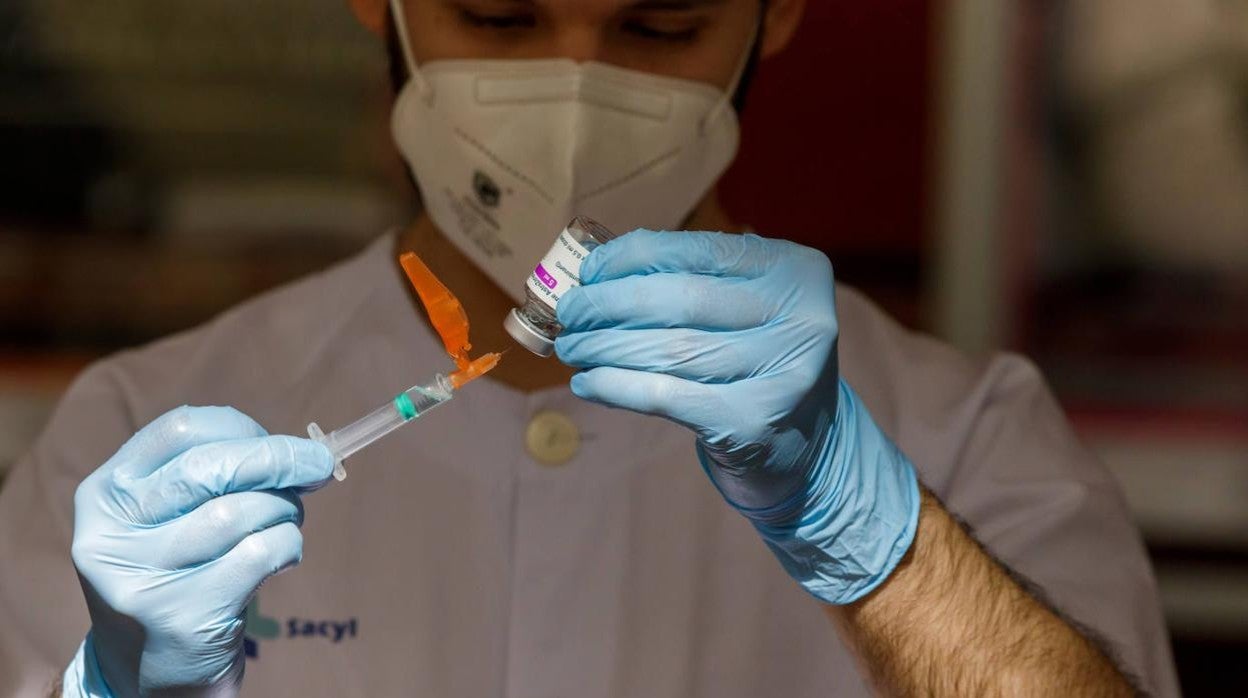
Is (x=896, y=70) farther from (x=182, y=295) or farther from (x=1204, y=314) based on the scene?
(x=182, y=295)

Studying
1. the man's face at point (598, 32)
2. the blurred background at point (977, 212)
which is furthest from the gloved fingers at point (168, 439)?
the blurred background at point (977, 212)

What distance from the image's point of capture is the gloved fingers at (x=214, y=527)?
0.97m

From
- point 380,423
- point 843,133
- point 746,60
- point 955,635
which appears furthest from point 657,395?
point 843,133

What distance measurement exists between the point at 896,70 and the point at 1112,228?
711 mm

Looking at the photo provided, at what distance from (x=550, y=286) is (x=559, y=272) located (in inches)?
0.5

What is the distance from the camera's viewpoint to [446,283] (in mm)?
1344

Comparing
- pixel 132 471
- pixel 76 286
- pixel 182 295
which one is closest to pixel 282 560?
pixel 132 471

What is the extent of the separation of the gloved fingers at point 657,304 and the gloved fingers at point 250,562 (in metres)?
0.26

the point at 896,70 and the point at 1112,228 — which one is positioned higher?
the point at 896,70

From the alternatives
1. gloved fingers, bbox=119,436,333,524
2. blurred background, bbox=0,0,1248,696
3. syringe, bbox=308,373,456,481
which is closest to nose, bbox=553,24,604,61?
syringe, bbox=308,373,456,481

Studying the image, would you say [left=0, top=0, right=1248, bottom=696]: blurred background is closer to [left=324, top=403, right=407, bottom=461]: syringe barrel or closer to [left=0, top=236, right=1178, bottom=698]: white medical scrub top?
[left=0, top=236, right=1178, bottom=698]: white medical scrub top

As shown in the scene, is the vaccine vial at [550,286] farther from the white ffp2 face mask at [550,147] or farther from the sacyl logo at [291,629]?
the sacyl logo at [291,629]

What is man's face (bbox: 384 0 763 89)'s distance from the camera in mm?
1201

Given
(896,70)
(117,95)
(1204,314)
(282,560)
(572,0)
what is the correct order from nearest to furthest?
(282,560) < (572,0) < (896,70) < (117,95) < (1204,314)
